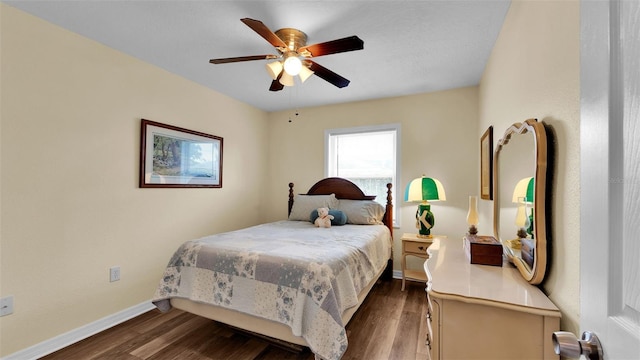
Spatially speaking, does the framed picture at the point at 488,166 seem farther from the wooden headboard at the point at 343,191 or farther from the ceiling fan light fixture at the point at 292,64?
the ceiling fan light fixture at the point at 292,64

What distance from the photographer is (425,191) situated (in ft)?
10.1

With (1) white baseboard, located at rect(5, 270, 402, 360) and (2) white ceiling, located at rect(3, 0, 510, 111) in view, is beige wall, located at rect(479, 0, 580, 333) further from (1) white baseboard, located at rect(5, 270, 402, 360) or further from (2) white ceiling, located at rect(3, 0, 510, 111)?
(1) white baseboard, located at rect(5, 270, 402, 360)

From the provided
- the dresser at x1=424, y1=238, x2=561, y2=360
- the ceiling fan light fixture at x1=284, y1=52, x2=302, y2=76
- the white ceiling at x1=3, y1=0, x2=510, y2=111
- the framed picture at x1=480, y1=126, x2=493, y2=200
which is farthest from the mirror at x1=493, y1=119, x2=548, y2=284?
the ceiling fan light fixture at x1=284, y1=52, x2=302, y2=76

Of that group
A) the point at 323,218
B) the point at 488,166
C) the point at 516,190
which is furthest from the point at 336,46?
the point at 323,218

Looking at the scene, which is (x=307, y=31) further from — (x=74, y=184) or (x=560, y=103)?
(x=74, y=184)

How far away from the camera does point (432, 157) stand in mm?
3439

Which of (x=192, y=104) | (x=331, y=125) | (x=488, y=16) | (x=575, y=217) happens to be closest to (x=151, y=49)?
(x=192, y=104)

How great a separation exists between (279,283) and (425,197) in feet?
6.63

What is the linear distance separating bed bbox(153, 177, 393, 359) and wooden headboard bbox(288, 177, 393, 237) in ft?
3.02

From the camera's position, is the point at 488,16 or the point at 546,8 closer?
the point at 546,8

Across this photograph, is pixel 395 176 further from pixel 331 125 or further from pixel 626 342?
pixel 626 342

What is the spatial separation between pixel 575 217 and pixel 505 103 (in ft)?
4.14

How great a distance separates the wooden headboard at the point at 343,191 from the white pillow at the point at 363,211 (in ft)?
0.36

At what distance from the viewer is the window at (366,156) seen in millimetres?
3713
